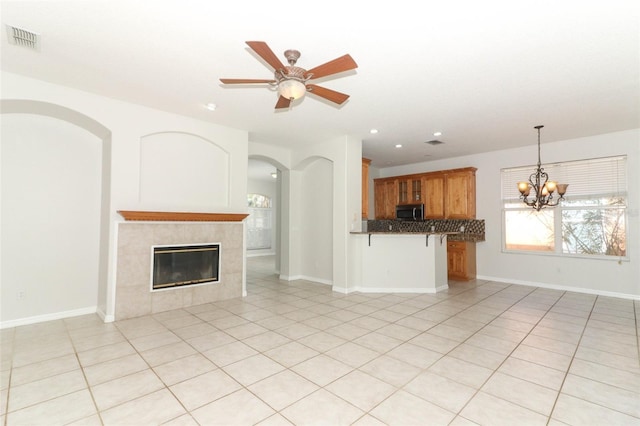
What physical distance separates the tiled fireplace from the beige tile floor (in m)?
0.22

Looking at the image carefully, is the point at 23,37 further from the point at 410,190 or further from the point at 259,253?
the point at 259,253

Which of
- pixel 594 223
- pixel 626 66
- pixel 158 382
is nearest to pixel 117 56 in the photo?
pixel 158 382

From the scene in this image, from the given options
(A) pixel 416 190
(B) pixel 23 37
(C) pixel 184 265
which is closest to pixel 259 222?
(A) pixel 416 190

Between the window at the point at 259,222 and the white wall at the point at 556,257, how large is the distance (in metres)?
6.72

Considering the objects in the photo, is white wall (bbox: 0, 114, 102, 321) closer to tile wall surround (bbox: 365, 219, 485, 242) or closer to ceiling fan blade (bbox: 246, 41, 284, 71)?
ceiling fan blade (bbox: 246, 41, 284, 71)

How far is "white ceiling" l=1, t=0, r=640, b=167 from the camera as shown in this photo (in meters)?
2.38

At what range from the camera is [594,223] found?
5719 mm

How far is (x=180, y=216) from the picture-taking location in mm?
4504

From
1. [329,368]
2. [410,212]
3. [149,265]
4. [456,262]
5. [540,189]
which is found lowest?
[329,368]

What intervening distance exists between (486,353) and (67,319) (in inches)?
201

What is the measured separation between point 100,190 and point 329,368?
4.05 metres

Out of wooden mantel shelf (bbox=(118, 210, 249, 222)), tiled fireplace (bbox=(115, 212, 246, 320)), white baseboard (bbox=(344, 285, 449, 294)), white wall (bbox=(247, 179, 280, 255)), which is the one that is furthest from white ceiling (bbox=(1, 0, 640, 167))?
white wall (bbox=(247, 179, 280, 255))

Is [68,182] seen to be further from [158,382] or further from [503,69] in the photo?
[503,69]

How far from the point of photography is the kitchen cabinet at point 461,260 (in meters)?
6.71
